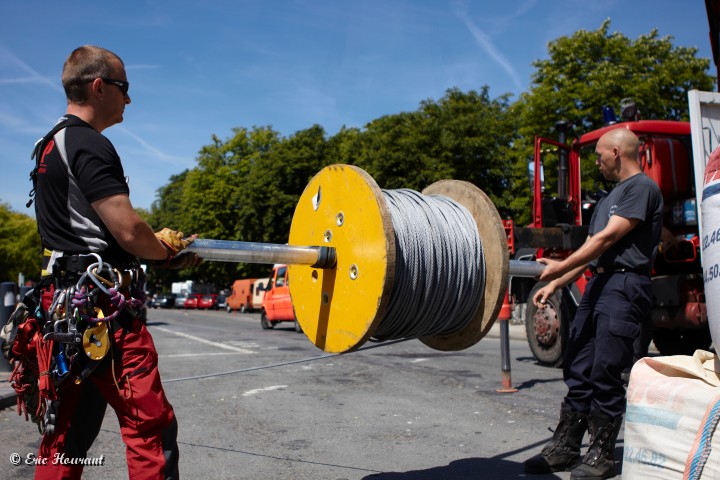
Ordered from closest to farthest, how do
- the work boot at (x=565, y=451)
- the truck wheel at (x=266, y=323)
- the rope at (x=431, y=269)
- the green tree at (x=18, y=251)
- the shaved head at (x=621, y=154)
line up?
the rope at (x=431, y=269)
the work boot at (x=565, y=451)
the shaved head at (x=621, y=154)
the truck wheel at (x=266, y=323)
the green tree at (x=18, y=251)

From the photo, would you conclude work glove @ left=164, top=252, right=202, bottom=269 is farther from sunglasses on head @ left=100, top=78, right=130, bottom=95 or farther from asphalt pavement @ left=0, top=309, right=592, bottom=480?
asphalt pavement @ left=0, top=309, right=592, bottom=480

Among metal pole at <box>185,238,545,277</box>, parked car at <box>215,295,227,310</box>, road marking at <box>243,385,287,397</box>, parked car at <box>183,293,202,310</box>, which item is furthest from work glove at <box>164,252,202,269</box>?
parked car at <box>183,293,202,310</box>

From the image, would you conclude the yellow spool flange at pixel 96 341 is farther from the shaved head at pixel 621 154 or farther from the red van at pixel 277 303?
the red van at pixel 277 303

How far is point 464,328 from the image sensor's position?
12.9 feet

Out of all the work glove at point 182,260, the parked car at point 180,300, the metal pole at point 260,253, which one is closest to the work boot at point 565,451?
the metal pole at point 260,253

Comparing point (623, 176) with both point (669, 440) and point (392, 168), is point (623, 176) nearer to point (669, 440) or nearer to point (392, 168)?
point (669, 440)

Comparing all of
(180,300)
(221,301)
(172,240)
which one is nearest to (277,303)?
(172,240)

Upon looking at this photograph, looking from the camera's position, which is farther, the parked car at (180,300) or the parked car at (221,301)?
the parked car at (180,300)

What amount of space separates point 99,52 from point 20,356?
134 cm

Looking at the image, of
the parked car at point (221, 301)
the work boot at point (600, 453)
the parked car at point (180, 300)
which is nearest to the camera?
the work boot at point (600, 453)

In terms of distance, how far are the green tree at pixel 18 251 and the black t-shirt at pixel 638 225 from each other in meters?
60.6

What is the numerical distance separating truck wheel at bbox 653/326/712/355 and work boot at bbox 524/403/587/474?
589 cm

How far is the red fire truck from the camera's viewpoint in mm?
8453

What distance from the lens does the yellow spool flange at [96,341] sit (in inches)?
102
